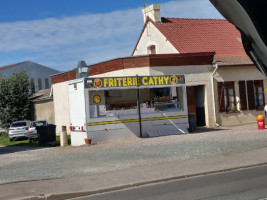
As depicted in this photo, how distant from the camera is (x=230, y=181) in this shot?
32.0 feet

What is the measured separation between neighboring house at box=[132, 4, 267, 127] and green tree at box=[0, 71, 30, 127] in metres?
15.0

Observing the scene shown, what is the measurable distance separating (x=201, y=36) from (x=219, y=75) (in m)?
6.09

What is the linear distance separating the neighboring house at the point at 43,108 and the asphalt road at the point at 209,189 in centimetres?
2743

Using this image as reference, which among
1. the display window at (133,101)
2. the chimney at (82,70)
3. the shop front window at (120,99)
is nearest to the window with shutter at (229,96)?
the display window at (133,101)

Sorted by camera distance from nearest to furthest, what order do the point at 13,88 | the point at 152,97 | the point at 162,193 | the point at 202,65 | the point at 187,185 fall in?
the point at 162,193
the point at 187,185
the point at 152,97
the point at 202,65
the point at 13,88

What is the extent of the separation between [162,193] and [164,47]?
22415 millimetres

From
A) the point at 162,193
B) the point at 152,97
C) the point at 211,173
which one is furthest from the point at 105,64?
the point at 162,193

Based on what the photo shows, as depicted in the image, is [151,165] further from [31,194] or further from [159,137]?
[159,137]

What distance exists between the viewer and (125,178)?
11016 mm

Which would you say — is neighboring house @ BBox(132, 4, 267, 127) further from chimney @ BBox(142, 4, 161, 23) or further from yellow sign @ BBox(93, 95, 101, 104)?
yellow sign @ BBox(93, 95, 101, 104)

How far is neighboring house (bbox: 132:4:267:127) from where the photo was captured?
26.0 m

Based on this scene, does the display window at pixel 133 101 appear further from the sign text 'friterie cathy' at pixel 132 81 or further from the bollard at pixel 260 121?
the bollard at pixel 260 121

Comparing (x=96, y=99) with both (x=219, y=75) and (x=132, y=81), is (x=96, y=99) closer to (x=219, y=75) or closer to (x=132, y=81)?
(x=132, y=81)

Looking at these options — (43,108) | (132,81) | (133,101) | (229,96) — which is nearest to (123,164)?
(132,81)
